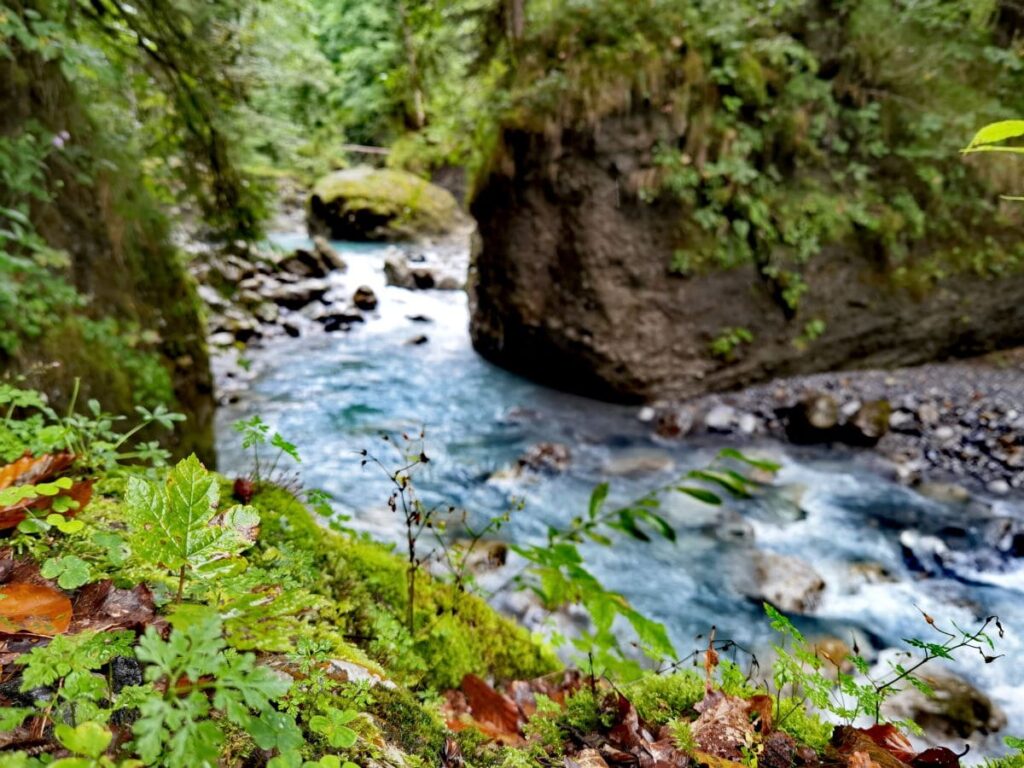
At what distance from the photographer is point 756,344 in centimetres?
771

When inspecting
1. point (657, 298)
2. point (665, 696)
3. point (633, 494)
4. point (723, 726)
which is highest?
point (723, 726)

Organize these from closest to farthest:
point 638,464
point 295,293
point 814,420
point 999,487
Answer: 1. point 999,487
2. point 638,464
3. point 814,420
4. point 295,293

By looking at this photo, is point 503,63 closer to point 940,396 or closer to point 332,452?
point 332,452

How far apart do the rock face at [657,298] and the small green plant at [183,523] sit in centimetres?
678

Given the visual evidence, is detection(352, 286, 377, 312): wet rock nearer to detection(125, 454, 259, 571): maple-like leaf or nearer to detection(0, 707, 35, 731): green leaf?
detection(125, 454, 259, 571): maple-like leaf

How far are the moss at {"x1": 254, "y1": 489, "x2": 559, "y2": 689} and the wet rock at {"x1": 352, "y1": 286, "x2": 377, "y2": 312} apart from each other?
10079 mm

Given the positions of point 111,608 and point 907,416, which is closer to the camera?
point 111,608

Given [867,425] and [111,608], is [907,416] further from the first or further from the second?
[111,608]

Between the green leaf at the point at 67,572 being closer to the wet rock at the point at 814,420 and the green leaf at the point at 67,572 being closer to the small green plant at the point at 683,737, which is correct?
the small green plant at the point at 683,737

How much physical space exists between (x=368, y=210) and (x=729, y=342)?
14.1 meters

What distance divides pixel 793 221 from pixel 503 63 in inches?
187

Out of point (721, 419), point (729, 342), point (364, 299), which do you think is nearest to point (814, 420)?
point (721, 419)

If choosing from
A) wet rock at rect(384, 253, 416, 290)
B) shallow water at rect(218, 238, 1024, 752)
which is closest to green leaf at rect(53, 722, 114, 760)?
shallow water at rect(218, 238, 1024, 752)

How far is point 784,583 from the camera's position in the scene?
4488 millimetres
